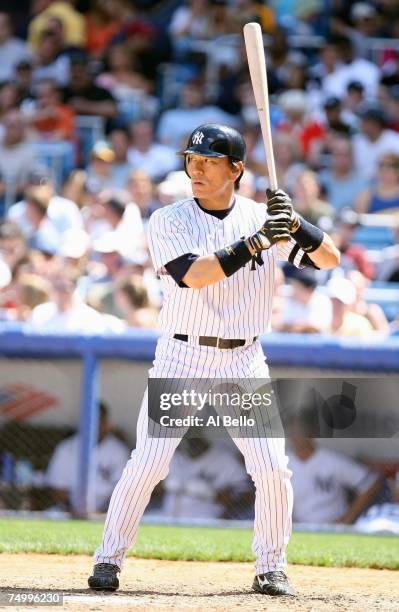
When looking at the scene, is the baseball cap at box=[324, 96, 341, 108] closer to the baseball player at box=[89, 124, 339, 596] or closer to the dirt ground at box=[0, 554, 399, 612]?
the dirt ground at box=[0, 554, 399, 612]

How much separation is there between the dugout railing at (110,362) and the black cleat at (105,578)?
267 cm

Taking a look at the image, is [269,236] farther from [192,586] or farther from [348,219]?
[348,219]

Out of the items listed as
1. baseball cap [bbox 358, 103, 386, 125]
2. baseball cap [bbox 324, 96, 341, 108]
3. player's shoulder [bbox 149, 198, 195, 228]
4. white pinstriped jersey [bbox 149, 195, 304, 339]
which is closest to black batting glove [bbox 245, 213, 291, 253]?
white pinstriped jersey [bbox 149, 195, 304, 339]

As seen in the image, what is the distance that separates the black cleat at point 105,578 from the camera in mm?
4527

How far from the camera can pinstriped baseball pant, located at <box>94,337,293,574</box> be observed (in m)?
4.51

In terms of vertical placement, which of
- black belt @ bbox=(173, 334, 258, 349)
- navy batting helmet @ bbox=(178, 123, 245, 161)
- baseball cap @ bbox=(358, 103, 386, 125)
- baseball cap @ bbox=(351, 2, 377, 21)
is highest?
baseball cap @ bbox=(351, 2, 377, 21)

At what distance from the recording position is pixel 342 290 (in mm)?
8164

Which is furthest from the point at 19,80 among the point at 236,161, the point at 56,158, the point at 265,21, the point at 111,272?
the point at 236,161

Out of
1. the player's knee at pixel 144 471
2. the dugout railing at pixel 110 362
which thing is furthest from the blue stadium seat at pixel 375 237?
the player's knee at pixel 144 471

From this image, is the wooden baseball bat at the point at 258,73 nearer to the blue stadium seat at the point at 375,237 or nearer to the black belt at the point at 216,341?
the black belt at the point at 216,341

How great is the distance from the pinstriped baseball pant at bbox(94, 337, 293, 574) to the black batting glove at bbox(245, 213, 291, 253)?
19.3 inches

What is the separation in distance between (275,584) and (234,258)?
1252 mm

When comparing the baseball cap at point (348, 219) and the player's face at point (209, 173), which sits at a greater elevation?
the baseball cap at point (348, 219)

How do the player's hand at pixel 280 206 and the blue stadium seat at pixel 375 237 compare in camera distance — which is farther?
the blue stadium seat at pixel 375 237
